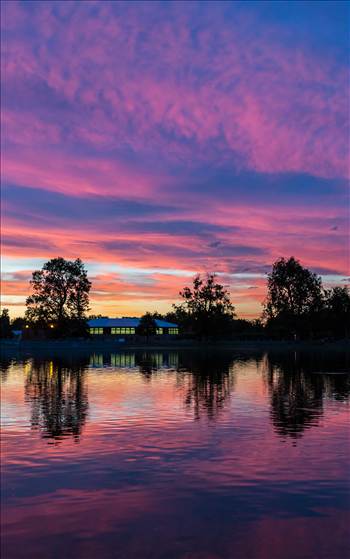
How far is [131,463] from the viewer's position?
62.5ft

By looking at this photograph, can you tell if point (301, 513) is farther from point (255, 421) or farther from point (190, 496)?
point (255, 421)

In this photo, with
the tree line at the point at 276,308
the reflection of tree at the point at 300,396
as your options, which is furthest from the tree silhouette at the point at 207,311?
the reflection of tree at the point at 300,396

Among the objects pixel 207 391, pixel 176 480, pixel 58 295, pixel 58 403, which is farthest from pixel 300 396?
pixel 58 295

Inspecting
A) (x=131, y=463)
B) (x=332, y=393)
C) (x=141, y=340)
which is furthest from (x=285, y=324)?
(x=131, y=463)

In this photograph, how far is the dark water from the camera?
40.3ft

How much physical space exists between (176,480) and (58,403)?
19302 mm

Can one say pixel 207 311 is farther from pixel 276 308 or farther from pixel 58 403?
pixel 58 403

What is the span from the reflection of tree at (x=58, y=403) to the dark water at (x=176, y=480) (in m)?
0.19

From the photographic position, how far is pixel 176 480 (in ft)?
55.9

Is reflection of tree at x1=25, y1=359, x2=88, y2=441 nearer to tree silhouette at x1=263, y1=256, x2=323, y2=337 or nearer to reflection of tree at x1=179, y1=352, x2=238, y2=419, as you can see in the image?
reflection of tree at x1=179, y1=352, x2=238, y2=419

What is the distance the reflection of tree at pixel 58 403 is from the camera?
83.8 ft

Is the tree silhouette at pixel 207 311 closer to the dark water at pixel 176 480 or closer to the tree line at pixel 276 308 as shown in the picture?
the tree line at pixel 276 308

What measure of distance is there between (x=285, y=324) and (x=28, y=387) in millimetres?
121796

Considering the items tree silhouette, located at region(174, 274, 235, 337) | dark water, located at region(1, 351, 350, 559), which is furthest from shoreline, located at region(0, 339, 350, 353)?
dark water, located at region(1, 351, 350, 559)
